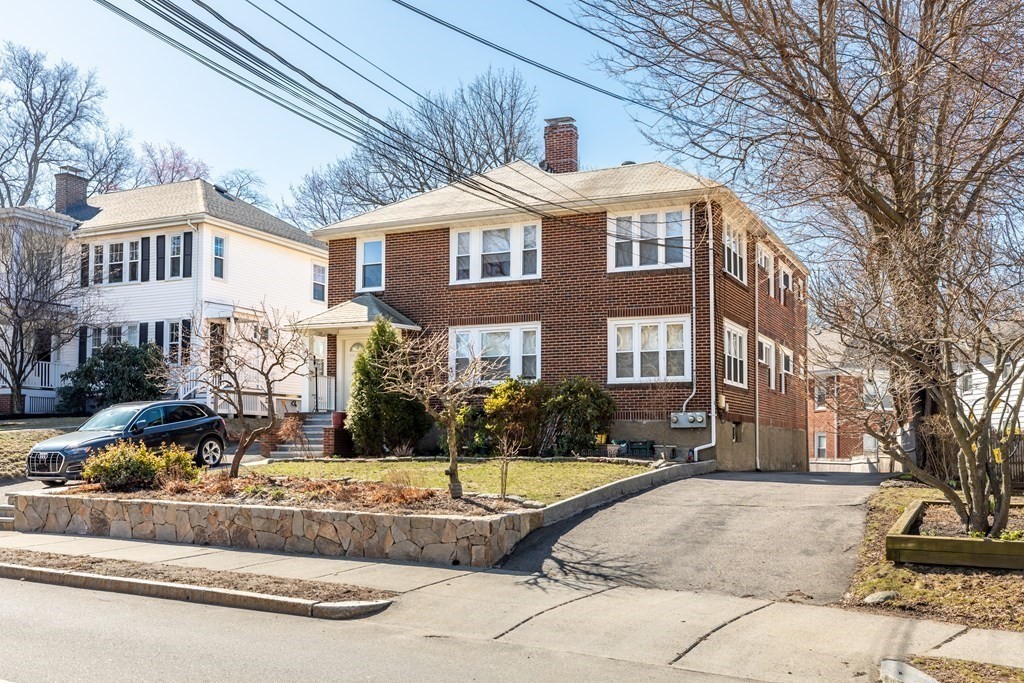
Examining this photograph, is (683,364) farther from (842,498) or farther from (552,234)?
(842,498)

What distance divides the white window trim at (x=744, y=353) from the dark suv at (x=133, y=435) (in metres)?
11.7

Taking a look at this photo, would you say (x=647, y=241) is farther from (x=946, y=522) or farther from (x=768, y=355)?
(x=946, y=522)

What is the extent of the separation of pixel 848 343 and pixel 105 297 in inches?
1051

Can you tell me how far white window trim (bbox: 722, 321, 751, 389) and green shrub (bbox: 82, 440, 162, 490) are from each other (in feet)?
42.5

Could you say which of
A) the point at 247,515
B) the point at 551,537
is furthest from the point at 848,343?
the point at 247,515

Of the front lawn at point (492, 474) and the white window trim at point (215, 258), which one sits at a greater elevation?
the white window trim at point (215, 258)

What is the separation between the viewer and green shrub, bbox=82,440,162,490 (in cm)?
1580

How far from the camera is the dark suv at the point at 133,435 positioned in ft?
60.2

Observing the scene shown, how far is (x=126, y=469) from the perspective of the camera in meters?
15.9

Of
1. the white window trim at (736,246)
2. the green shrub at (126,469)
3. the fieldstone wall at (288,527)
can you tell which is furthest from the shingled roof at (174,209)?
the fieldstone wall at (288,527)

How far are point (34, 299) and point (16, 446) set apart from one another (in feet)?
27.6

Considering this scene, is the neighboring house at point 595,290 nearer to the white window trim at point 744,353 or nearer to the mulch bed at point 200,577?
the white window trim at point 744,353

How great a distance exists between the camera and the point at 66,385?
31484 millimetres

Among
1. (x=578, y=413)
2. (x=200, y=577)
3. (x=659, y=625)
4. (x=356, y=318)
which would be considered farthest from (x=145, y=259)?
(x=659, y=625)
